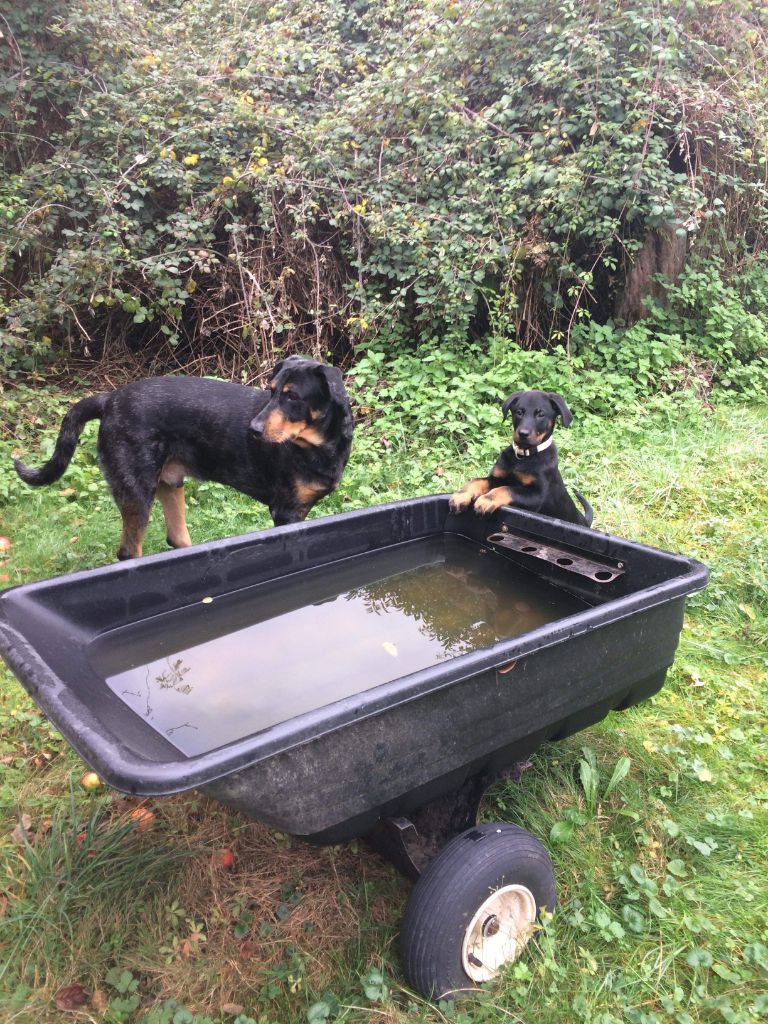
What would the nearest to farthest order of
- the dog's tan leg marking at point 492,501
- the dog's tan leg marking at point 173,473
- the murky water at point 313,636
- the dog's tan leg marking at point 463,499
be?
1. the murky water at point 313,636
2. the dog's tan leg marking at point 492,501
3. the dog's tan leg marking at point 463,499
4. the dog's tan leg marking at point 173,473

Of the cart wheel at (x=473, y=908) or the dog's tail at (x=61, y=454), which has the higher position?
the dog's tail at (x=61, y=454)

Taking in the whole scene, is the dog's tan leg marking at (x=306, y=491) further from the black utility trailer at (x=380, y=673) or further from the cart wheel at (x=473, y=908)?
the cart wheel at (x=473, y=908)

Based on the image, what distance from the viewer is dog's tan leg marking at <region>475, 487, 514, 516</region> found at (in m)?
3.08

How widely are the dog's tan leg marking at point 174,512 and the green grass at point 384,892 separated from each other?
4.90ft

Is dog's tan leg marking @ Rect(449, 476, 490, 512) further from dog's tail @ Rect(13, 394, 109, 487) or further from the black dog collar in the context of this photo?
dog's tail @ Rect(13, 394, 109, 487)

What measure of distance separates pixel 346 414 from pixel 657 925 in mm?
2668

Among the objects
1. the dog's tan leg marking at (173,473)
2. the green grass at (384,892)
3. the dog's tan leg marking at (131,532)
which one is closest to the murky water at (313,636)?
the green grass at (384,892)

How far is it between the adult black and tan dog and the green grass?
1.27 meters

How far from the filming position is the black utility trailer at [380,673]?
1579 millimetres

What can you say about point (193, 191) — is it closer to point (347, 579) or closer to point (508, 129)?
point (508, 129)

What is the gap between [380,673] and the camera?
2.44 m

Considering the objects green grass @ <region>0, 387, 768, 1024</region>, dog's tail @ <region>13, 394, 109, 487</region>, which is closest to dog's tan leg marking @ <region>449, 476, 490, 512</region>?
green grass @ <region>0, 387, 768, 1024</region>

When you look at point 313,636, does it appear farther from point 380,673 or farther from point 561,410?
point 561,410

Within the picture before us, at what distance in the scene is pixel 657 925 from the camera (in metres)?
2.10
